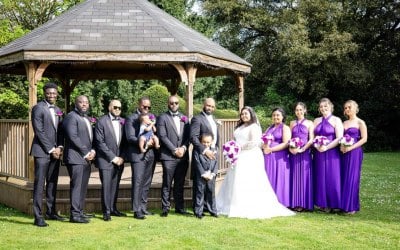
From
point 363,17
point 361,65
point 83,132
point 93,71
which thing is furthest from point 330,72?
point 83,132

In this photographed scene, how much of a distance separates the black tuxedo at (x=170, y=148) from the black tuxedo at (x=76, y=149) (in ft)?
4.30

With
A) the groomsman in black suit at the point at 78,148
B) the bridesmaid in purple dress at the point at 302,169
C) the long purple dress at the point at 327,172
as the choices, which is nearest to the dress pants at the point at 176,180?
the groomsman in black suit at the point at 78,148

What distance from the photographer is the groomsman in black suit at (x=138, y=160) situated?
8977mm

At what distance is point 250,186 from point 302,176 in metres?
1.21

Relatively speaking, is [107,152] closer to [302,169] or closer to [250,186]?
[250,186]

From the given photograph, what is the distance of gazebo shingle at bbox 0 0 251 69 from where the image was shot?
9.98 meters

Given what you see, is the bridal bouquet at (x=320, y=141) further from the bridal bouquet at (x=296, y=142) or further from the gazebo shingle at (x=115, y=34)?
the gazebo shingle at (x=115, y=34)

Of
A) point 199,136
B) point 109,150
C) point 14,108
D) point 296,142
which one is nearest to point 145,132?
point 109,150

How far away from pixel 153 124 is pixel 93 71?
6281mm

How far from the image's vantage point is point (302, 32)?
2959cm

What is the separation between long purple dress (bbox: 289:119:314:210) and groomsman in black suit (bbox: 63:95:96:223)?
12.9ft

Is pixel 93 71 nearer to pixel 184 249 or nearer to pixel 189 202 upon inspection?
pixel 189 202

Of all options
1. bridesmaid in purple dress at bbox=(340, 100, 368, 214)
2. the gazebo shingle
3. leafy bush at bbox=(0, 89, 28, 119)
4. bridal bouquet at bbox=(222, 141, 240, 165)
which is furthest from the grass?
leafy bush at bbox=(0, 89, 28, 119)

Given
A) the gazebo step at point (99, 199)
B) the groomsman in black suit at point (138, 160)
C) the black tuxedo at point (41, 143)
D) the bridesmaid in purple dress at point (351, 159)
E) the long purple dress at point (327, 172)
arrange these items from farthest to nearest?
the gazebo step at point (99, 199) < the long purple dress at point (327, 172) < the bridesmaid in purple dress at point (351, 159) < the groomsman in black suit at point (138, 160) < the black tuxedo at point (41, 143)
